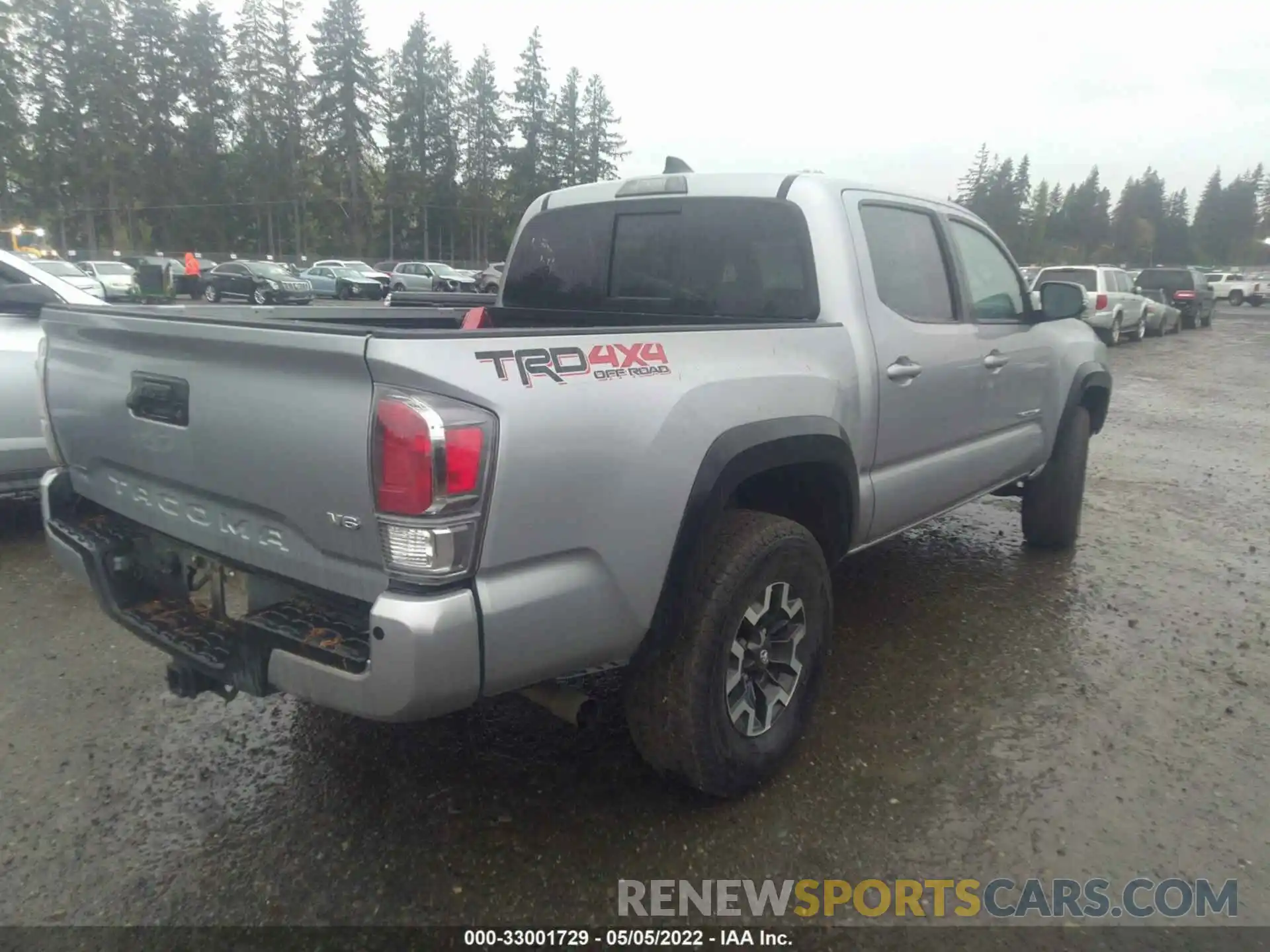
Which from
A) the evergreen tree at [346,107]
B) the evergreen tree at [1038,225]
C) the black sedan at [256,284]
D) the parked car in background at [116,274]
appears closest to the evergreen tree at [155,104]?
the evergreen tree at [346,107]

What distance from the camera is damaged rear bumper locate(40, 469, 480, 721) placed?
1990 mm

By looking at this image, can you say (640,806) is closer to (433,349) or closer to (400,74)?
(433,349)

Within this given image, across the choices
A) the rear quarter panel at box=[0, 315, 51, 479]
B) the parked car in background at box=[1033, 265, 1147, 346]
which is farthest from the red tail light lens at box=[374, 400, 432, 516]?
the parked car in background at box=[1033, 265, 1147, 346]

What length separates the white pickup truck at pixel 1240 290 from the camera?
50.3 metres

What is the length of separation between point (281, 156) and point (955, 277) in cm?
7002

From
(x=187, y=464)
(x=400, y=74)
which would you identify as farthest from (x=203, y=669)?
(x=400, y=74)

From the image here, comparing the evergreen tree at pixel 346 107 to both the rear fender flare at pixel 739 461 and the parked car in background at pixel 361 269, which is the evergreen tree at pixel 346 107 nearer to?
the parked car in background at pixel 361 269

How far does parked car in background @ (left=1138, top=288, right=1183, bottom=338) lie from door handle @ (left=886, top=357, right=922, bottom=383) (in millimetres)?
24000

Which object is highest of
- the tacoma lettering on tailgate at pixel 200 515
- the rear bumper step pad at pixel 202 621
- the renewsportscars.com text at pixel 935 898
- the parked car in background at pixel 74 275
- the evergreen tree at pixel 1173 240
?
the evergreen tree at pixel 1173 240

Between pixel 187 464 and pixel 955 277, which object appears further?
pixel 955 277

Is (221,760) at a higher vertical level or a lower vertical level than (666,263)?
lower

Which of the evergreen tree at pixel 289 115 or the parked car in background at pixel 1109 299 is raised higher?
the evergreen tree at pixel 289 115

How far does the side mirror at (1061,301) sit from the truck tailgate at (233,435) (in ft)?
12.4

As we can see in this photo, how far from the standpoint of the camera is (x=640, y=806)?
2809mm
